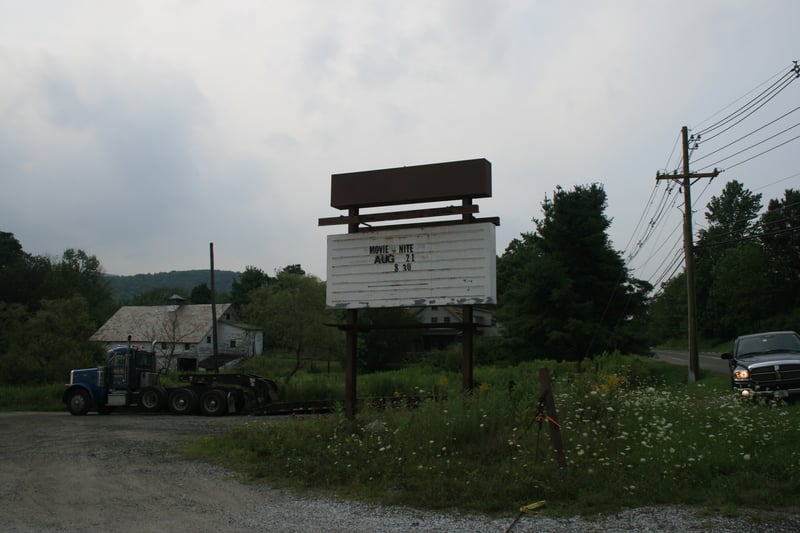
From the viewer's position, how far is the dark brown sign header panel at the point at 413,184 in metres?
12.2

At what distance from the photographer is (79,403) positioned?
2364 cm

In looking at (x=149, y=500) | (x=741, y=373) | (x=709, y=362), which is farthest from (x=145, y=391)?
(x=709, y=362)

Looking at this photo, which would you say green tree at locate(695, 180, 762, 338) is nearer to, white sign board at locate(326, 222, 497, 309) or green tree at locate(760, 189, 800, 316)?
green tree at locate(760, 189, 800, 316)

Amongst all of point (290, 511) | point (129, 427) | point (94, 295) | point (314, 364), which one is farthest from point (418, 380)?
point (94, 295)

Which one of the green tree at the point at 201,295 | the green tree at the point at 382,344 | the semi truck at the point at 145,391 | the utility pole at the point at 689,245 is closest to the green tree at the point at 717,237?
the green tree at the point at 382,344

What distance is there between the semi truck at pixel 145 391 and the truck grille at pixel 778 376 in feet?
50.9

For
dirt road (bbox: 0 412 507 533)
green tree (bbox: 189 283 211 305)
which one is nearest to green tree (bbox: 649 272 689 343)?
green tree (bbox: 189 283 211 305)

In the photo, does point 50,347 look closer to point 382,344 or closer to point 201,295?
point 382,344

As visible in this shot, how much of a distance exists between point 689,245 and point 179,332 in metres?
47.0

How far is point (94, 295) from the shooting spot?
92688mm

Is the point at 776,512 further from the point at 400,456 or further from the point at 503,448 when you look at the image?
the point at 400,456

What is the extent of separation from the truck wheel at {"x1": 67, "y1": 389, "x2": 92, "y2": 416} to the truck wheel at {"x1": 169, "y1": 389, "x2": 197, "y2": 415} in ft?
9.60

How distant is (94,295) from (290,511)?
94.5m

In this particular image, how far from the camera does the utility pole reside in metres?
27.3
